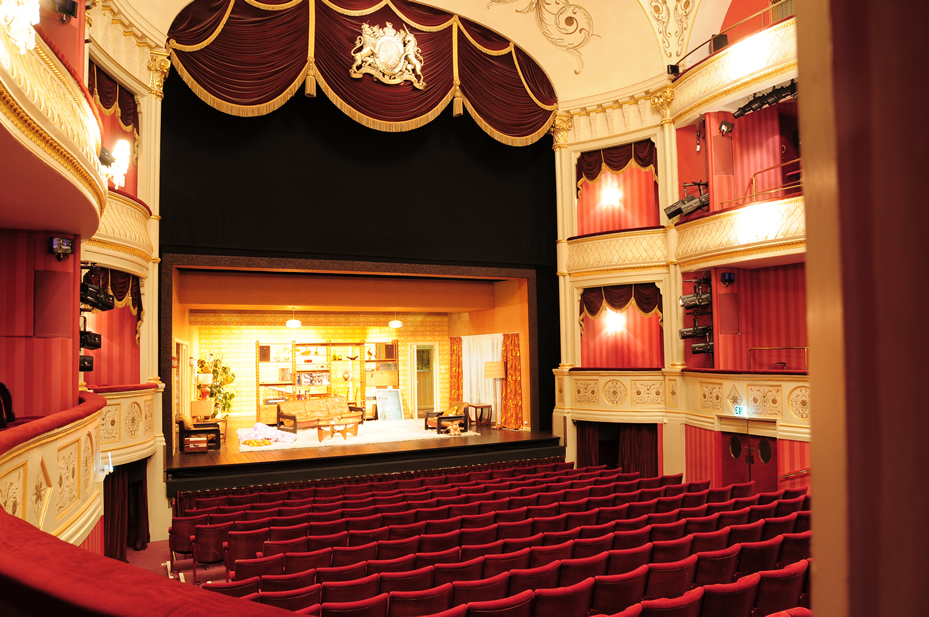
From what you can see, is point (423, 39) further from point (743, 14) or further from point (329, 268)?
point (743, 14)

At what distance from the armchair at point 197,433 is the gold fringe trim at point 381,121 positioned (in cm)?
711

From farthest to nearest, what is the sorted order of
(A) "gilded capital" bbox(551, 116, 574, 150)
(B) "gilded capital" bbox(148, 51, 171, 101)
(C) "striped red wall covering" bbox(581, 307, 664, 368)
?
(A) "gilded capital" bbox(551, 116, 574, 150)
(C) "striped red wall covering" bbox(581, 307, 664, 368)
(B) "gilded capital" bbox(148, 51, 171, 101)

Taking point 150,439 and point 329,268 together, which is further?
point 329,268

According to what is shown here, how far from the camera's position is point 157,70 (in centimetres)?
1083

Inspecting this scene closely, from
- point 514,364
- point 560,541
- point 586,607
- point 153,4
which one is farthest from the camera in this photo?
point 514,364

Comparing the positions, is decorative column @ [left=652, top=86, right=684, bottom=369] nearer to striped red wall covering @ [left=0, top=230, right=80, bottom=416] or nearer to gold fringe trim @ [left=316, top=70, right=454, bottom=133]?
gold fringe trim @ [left=316, top=70, right=454, bottom=133]

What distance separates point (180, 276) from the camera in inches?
522

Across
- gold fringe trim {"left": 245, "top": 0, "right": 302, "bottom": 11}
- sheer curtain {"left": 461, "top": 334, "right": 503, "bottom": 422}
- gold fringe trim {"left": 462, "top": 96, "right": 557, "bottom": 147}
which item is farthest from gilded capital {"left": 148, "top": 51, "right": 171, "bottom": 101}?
sheer curtain {"left": 461, "top": 334, "right": 503, "bottom": 422}

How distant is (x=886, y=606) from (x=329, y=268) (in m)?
13.1

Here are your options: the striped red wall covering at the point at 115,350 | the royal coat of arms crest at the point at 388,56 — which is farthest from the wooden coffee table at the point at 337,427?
the royal coat of arms crest at the point at 388,56

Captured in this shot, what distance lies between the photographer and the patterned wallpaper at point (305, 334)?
1700cm

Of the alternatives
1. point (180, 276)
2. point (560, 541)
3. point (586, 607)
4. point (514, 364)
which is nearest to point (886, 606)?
point (586, 607)

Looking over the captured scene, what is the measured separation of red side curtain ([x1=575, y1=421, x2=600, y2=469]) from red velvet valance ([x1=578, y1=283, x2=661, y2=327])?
2.48 metres

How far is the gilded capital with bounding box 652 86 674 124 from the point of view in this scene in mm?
13195
